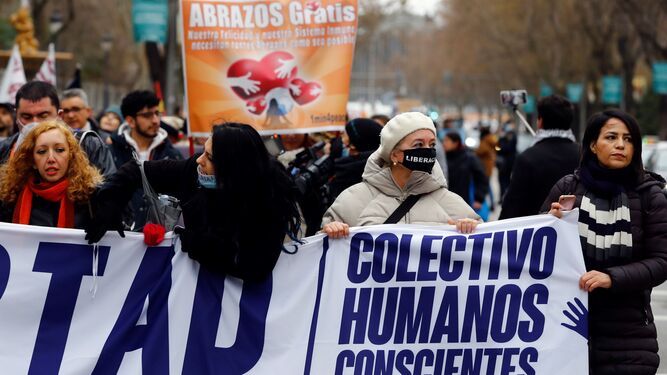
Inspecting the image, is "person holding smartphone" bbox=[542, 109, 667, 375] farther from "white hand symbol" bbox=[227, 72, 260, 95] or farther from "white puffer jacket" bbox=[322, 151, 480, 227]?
"white hand symbol" bbox=[227, 72, 260, 95]

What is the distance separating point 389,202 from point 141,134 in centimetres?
324

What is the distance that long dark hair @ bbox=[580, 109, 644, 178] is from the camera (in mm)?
5117

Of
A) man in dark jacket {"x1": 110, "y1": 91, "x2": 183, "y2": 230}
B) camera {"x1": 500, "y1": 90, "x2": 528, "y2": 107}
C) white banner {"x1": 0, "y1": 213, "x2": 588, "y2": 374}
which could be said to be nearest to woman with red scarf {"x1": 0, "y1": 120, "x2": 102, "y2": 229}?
white banner {"x1": 0, "y1": 213, "x2": 588, "y2": 374}

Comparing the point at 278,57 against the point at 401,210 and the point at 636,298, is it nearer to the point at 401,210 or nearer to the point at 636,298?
the point at 401,210

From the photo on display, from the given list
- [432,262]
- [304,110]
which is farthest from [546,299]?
[304,110]

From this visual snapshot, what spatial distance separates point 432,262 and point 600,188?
81 cm

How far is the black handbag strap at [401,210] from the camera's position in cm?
544

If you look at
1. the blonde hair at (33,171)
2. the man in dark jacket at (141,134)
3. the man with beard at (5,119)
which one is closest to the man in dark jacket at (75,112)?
the man in dark jacket at (141,134)

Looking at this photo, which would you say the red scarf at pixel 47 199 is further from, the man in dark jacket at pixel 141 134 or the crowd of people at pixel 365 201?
the man in dark jacket at pixel 141 134

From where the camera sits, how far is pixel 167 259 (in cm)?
532

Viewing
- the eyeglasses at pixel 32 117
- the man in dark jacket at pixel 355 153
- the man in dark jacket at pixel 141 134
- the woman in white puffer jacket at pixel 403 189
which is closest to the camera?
the woman in white puffer jacket at pixel 403 189

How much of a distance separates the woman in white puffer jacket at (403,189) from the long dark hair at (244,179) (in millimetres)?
406

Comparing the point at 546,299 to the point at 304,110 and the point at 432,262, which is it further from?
the point at 304,110

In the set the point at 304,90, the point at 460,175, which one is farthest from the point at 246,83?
the point at 460,175
